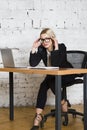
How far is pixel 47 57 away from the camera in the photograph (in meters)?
3.27

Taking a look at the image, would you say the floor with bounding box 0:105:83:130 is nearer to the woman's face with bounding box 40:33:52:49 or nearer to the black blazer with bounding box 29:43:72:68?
the black blazer with bounding box 29:43:72:68

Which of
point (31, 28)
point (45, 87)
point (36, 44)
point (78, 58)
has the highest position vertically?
point (31, 28)

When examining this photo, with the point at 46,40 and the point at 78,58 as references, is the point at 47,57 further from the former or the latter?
the point at 78,58

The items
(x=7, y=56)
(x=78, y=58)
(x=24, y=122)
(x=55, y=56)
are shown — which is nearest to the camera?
(x=55, y=56)

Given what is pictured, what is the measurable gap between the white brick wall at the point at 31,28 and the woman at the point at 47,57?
3.23ft

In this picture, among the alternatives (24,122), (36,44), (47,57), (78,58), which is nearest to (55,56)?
(47,57)

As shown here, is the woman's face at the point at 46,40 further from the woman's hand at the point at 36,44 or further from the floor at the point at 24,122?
the floor at the point at 24,122

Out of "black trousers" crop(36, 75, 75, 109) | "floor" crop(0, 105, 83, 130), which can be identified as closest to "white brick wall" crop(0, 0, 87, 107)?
"floor" crop(0, 105, 83, 130)

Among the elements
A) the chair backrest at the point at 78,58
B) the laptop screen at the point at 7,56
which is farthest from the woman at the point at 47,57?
the laptop screen at the point at 7,56

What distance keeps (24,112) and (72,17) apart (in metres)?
1.66

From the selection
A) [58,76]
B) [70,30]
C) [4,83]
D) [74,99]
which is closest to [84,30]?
[70,30]

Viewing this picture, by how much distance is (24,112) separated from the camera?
401 cm

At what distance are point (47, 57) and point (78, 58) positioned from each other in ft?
1.42

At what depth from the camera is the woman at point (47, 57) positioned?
3064 millimetres
